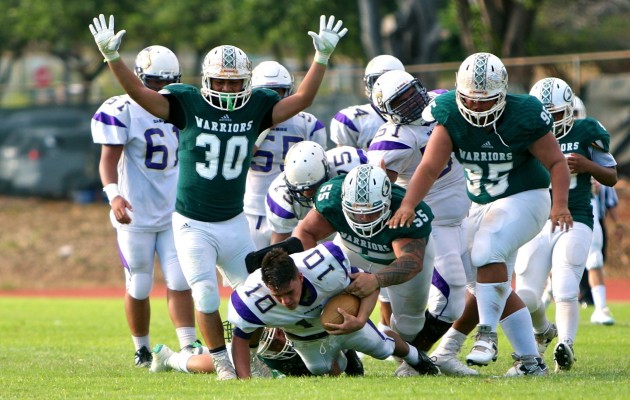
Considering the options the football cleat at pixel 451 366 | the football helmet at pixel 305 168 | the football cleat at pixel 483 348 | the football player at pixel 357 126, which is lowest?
the football cleat at pixel 451 366

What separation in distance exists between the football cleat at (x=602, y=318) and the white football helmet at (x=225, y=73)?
510 cm

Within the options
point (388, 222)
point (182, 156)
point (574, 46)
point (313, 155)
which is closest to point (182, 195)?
point (182, 156)

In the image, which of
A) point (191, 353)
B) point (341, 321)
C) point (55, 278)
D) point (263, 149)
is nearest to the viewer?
point (341, 321)

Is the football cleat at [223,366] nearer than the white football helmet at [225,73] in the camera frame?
Yes

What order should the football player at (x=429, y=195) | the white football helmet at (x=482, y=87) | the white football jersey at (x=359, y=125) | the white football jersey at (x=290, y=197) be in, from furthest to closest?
the white football jersey at (x=359, y=125) → the white football jersey at (x=290, y=197) → the football player at (x=429, y=195) → the white football helmet at (x=482, y=87)

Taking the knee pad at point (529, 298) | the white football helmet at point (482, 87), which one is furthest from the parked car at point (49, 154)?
the white football helmet at point (482, 87)

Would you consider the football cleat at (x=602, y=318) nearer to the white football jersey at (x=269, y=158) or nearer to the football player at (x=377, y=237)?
the white football jersey at (x=269, y=158)

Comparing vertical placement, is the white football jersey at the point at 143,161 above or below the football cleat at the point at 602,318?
above

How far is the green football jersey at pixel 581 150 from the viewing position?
751 centimetres

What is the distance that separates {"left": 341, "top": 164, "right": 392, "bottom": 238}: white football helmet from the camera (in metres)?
6.18

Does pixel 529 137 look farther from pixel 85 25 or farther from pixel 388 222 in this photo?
pixel 85 25

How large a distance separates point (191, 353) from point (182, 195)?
1117 millimetres

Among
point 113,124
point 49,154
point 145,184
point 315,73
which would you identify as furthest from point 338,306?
point 49,154

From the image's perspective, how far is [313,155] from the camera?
22.4 ft
